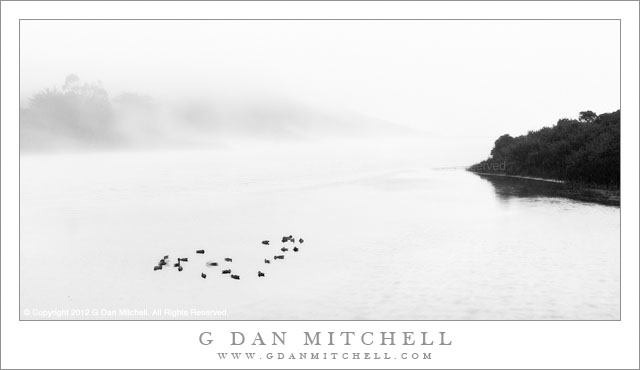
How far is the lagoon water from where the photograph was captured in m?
22.3

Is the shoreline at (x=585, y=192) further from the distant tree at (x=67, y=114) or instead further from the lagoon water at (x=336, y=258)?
the distant tree at (x=67, y=114)

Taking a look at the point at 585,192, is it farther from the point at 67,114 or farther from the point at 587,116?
the point at 67,114

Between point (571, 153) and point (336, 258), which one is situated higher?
point (571, 153)

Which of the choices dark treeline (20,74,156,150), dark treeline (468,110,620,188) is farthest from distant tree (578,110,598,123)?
dark treeline (20,74,156,150)

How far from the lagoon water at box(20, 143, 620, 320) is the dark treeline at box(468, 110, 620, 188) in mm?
7901

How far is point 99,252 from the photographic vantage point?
33875mm

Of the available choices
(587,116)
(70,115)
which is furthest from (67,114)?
(587,116)

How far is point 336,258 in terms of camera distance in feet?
102

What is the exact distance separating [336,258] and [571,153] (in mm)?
54514

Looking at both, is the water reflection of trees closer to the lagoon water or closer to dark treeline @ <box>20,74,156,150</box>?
the lagoon water

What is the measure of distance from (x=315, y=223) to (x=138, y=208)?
23946 mm

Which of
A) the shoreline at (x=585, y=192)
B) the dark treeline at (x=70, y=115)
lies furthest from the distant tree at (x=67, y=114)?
the shoreline at (x=585, y=192)

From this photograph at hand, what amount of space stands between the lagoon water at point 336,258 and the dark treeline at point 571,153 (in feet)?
25.9

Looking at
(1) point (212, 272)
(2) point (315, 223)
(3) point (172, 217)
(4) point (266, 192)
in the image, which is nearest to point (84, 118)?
(4) point (266, 192)
